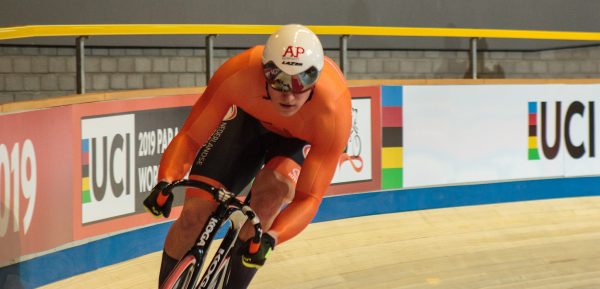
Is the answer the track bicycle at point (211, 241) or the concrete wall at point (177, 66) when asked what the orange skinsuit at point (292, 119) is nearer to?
the track bicycle at point (211, 241)

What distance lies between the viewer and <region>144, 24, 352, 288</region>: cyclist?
128 inches

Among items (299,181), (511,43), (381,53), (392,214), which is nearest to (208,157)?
(299,181)

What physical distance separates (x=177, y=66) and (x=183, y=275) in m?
5.64

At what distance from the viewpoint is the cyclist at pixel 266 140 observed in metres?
3.26

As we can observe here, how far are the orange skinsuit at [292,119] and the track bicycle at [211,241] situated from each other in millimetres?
241

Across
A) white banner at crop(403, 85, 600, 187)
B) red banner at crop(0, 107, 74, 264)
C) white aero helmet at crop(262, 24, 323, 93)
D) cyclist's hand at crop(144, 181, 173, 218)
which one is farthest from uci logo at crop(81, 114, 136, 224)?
white banner at crop(403, 85, 600, 187)

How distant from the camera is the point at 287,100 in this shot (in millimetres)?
3275

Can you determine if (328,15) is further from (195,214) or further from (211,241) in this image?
(211,241)

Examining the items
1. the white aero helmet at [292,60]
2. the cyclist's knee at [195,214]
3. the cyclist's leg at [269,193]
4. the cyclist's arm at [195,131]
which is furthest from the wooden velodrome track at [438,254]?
the white aero helmet at [292,60]

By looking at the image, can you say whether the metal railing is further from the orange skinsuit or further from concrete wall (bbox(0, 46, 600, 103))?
the orange skinsuit

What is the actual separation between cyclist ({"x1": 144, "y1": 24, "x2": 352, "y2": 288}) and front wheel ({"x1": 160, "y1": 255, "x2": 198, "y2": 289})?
0.17 meters

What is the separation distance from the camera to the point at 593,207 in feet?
24.4

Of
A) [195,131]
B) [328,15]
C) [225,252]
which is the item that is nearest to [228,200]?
[225,252]

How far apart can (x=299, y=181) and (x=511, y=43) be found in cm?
732
